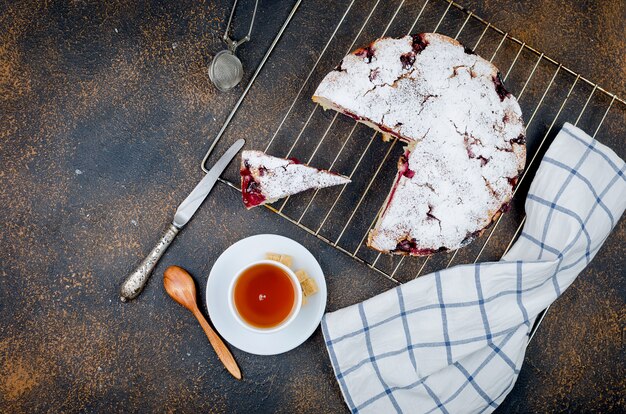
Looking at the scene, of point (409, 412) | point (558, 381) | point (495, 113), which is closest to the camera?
point (495, 113)

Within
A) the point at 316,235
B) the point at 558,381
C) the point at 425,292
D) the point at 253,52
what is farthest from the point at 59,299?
the point at 558,381

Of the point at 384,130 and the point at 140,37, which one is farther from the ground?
the point at 384,130

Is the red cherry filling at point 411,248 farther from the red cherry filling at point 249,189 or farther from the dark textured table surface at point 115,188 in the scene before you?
the red cherry filling at point 249,189

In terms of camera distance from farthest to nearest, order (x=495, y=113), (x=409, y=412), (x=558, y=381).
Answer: (x=558, y=381)
(x=409, y=412)
(x=495, y=113)

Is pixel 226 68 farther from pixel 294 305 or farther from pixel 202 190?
pixel 294 305

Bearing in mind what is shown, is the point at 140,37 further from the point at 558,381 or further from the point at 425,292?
the point at 558,381

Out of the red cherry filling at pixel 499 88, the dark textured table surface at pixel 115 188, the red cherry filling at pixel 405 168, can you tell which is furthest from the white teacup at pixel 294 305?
the red cherry filling at pixel 499 88
